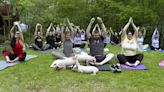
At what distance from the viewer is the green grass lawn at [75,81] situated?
6863mm

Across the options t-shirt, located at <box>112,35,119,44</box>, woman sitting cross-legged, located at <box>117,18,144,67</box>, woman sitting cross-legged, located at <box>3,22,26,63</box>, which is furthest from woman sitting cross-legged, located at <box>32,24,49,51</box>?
t-shirt, located at <box>112,35,119,44</box>

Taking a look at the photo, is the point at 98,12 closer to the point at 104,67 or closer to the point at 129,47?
the point at 129,47

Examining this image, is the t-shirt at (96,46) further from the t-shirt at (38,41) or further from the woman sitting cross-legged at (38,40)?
the t-shirt at (38,41)

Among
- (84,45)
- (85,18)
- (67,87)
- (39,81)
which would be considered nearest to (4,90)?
(39,81)

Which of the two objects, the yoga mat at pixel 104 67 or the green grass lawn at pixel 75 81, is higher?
the green grass lawn at pixel 75 81

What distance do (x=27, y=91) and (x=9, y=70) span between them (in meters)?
2.05

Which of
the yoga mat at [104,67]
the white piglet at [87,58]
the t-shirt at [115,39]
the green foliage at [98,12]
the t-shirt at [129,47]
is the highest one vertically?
the t-shirt at [129,47]

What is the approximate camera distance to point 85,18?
28422mm

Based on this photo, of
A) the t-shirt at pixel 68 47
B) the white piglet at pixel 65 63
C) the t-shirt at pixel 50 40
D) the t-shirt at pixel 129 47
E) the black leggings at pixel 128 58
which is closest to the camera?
the white piglet at pixel 65 63

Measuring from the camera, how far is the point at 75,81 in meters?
7.33

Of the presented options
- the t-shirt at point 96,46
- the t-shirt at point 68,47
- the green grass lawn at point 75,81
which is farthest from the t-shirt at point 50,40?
the green grass lawn at point 75,81

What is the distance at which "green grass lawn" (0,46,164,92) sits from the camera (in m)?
6.86

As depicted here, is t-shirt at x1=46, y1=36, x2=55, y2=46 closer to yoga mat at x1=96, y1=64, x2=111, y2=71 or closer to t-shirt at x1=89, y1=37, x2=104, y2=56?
t-shirt at x1=89, y1=37, x2=104, y2=56

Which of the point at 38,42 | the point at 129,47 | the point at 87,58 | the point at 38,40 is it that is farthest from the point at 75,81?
A: the point at 38,40
